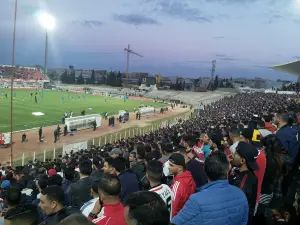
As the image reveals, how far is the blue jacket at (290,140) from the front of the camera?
19.3 ft

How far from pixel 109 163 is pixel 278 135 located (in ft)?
10.9

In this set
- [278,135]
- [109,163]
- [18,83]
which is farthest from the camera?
[18,83]

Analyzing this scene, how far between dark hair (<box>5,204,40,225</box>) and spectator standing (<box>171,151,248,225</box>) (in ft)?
5.78

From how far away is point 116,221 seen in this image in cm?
308

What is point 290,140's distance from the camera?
5.91 m

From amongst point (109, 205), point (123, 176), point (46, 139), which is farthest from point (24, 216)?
point (46, 139)

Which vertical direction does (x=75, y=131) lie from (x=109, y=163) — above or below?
below

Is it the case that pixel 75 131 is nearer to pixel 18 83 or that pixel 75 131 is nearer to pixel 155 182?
pixel 155 182

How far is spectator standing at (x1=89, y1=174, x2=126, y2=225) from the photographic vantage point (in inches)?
121

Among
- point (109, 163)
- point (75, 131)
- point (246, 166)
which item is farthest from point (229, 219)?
point (75, 131)

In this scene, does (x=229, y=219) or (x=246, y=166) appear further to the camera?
(x=246, y=166)

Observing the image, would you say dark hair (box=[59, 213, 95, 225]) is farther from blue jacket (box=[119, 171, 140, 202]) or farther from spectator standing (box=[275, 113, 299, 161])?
spectator standing (box=[275, 113, 299, 161])

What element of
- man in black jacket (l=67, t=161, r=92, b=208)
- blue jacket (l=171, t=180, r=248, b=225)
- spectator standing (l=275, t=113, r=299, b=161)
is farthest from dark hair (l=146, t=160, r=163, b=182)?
spectator standing (l=275, t=113, r=299, b=161)

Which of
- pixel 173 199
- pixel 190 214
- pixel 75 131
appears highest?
pixel 190 214
